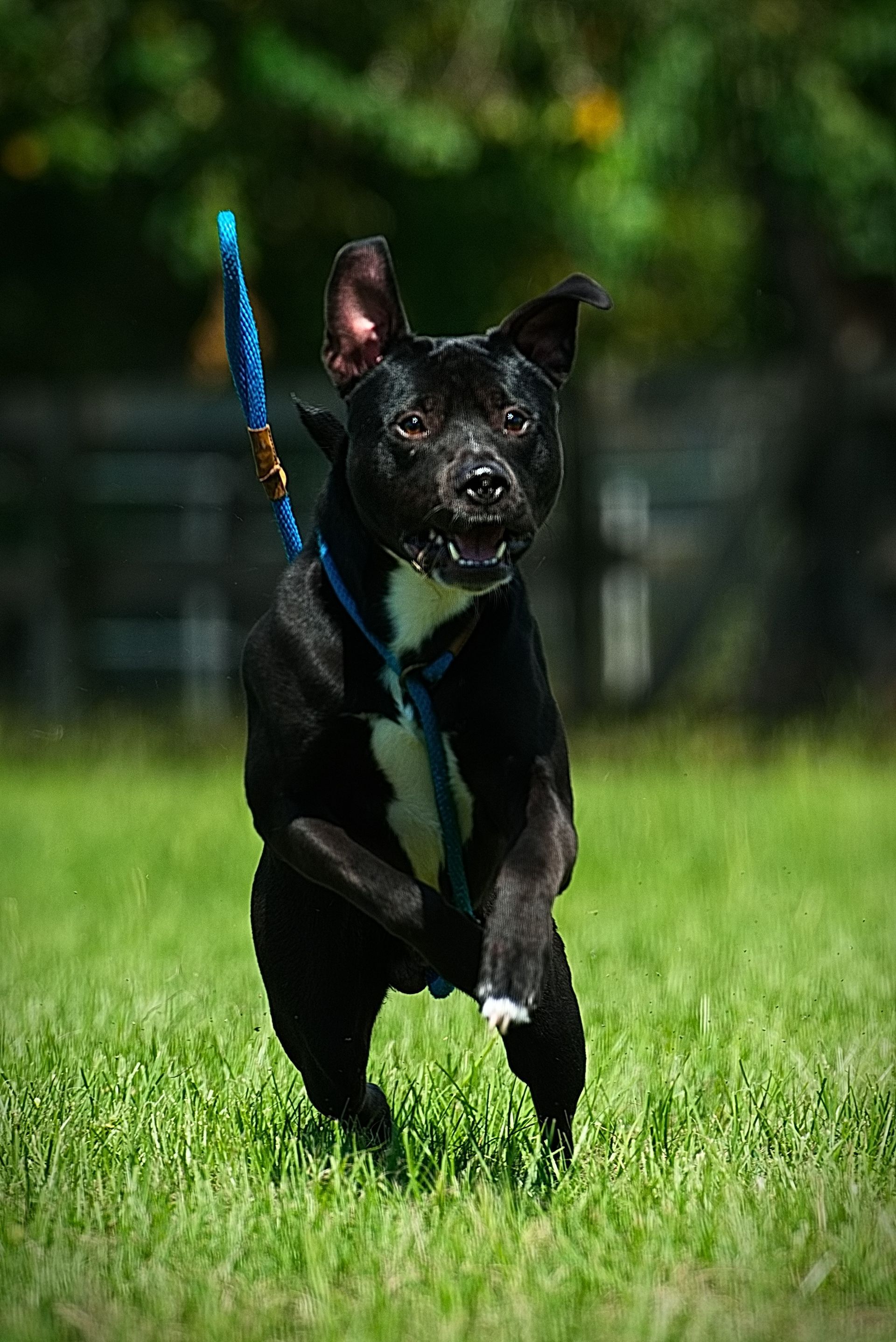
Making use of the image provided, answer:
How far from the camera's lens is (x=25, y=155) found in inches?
500

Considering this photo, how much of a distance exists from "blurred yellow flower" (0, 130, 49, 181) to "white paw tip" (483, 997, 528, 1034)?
9728 mm

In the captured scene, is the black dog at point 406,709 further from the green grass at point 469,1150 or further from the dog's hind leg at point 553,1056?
the green grass at point 469,1150

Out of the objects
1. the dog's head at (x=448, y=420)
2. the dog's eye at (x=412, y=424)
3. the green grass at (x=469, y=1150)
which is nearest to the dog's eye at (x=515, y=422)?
the dog's head at (x=448, y=420)

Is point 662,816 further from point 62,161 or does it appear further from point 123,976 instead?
point 62,161

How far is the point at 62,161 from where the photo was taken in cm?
1252

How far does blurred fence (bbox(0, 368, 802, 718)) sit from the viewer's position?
1271 cm

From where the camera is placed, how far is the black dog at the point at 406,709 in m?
3.90

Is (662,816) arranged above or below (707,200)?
below

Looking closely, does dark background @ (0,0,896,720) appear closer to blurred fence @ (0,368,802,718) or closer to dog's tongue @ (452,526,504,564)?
blurred fence @ (0,368,802,718)

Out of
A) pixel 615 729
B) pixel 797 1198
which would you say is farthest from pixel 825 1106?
pixel 615 729

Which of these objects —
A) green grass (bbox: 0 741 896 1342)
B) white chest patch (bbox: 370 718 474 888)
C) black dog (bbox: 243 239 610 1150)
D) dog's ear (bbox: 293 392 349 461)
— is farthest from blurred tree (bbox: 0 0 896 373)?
white chest patch (bbox: 370 718 474 888)

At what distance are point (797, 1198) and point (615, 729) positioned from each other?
27.7 feet

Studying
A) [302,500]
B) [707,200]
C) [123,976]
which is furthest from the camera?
[707,200]

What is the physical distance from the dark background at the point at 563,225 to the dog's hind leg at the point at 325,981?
7.21 meters
